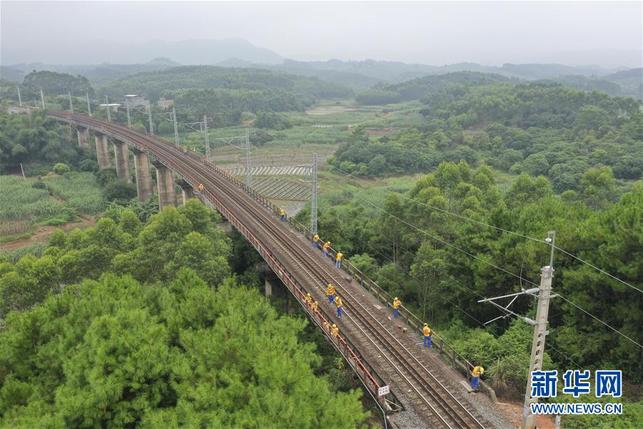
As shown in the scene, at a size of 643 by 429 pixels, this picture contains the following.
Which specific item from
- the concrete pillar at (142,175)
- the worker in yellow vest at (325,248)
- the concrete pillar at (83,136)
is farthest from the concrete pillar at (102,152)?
the worker in yellow vest at (325,248)

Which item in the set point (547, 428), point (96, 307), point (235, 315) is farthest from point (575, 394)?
point (96, 307)

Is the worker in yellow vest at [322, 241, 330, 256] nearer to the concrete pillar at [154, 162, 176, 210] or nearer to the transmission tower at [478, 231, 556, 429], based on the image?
the transmission tower at [478, 231, 556, 429]

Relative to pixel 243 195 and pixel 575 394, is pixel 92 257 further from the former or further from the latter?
pixel 575 394

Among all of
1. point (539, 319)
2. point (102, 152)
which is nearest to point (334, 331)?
point (539, 319)

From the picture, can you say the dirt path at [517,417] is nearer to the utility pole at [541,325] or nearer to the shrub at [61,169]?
the utility pole at [541,325]

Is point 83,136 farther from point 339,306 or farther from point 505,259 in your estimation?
point 505,259
